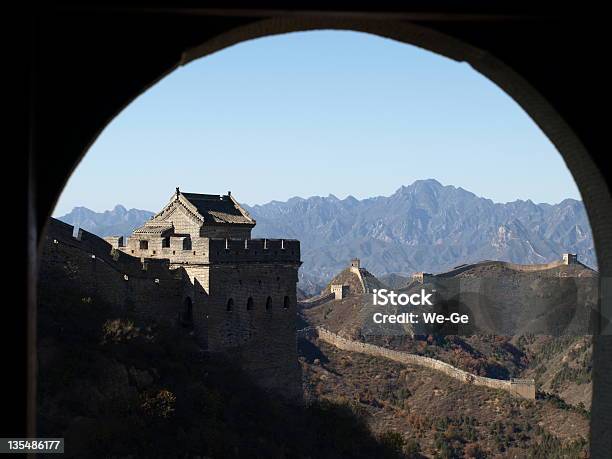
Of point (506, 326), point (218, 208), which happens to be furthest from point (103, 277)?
point (506, 326)

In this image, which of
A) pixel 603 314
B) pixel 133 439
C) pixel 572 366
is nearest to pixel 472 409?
pixel 572 366

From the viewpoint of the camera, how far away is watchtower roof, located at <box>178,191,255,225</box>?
26141 millimetres

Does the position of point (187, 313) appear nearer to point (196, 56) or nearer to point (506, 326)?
point (196, 56)

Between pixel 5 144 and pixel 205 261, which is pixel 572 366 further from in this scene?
pixel 5 144

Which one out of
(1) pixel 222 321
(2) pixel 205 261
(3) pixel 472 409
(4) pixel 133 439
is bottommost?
(3) pixel 472 409

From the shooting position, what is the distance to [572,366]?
175ft

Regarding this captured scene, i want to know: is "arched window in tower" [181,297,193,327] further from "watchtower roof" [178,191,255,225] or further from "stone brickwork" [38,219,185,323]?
"watchtower roof" [178,191,255,225]

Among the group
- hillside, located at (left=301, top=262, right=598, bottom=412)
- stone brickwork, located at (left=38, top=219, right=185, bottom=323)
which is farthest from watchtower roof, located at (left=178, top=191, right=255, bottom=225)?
hillside, located at (left=301, top=262, right=598, bottom=412)

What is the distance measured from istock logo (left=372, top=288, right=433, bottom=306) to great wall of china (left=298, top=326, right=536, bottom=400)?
17.1 m

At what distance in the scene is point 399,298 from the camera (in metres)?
70.8

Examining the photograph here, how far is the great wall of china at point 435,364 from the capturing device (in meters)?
43.7

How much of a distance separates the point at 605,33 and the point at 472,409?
39.3 m

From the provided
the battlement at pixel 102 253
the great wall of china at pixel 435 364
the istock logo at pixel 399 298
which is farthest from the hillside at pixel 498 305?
the battlement at pixel 102 253

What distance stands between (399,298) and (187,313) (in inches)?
1877
